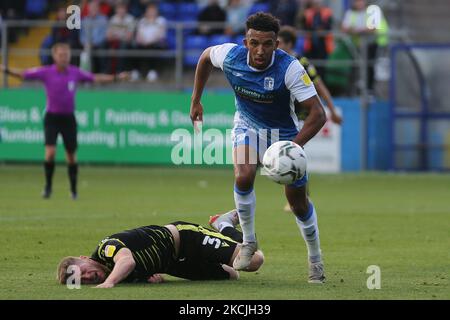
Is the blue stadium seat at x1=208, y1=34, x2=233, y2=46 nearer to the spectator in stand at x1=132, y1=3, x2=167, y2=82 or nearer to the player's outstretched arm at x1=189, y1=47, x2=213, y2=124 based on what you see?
the spectator in stand at x1=132, y1=3, x2=167, y2=82

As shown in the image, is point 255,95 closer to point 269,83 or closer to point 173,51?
point 269,83

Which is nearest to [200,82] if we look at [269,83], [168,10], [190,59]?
[269,83]

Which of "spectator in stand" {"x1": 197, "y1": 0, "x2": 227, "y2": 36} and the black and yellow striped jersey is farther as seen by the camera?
"spectator in stand" {"x1": 197, "y1": 0, "x2": 227, "y2": 36}

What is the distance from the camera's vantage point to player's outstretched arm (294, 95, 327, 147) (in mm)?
9844

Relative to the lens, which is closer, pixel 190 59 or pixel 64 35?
pixel 64 35

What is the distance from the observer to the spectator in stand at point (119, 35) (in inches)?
1080

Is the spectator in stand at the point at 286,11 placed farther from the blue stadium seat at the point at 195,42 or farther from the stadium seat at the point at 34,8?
the stadium seat at the point at 34,8

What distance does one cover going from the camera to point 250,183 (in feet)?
33.5

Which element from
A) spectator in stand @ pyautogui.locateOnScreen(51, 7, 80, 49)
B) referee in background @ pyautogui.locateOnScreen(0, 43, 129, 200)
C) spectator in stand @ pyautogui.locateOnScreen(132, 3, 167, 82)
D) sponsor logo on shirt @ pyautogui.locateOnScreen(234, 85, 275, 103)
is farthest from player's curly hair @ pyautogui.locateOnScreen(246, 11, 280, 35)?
spectator in stand @ pyautogui.locateOnScreen(51, 7, 80, 49)

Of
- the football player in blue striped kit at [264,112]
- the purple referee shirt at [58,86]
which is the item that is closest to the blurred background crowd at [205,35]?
the purple referee shirt at [58,86]

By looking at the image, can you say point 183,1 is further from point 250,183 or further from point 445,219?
point 250,183

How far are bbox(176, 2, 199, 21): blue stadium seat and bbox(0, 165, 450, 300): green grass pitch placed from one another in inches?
170

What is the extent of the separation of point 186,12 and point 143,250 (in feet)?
66.2

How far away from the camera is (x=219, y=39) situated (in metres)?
27.5
